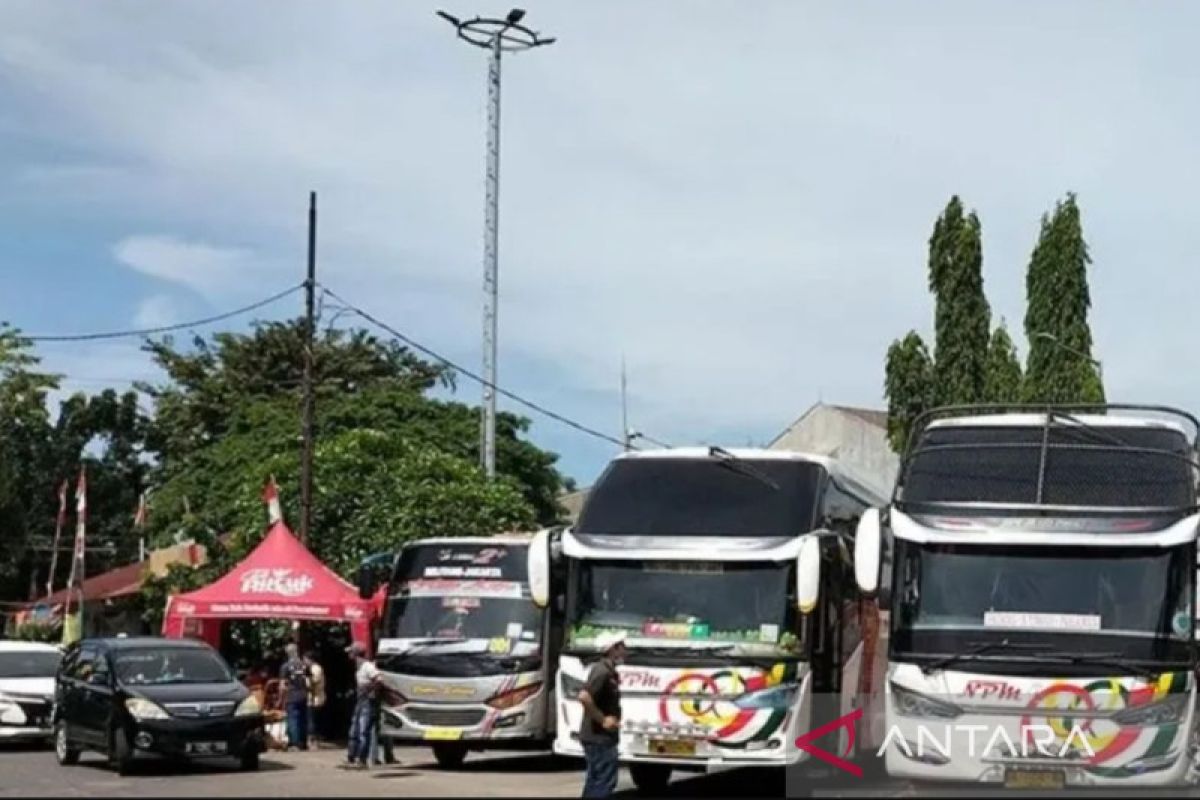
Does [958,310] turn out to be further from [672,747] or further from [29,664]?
[672,747]

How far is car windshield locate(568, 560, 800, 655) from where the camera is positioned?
57.0 ft

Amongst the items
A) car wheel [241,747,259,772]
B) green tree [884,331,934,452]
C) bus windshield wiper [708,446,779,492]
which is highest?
green tree [884,331,934,452]

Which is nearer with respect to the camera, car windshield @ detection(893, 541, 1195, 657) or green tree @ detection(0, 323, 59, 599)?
car windshield @ detection(893, 541, 1195, 657)

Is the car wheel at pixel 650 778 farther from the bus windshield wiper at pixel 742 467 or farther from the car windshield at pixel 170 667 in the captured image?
the car windshield at pixel 170 667

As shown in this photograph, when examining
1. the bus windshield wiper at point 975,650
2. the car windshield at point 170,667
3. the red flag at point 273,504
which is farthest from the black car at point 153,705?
→ the bus windshield wiper at point 975,650

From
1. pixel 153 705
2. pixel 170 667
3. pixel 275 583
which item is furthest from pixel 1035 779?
pixel 275 583

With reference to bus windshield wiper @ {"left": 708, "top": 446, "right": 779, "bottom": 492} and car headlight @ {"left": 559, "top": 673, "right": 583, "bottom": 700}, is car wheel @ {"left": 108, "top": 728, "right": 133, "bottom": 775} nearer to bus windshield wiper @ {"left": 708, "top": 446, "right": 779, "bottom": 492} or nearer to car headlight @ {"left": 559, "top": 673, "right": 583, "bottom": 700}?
car headlight @ {"left": 559, "top": 673, "right": 583, "bottom": 700}

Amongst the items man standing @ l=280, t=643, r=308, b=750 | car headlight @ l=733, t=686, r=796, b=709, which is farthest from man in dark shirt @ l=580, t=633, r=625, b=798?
man standing @ l=280, t=643, r=308, b=750

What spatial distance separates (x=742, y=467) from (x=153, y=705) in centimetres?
821

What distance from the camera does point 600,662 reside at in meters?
16.5

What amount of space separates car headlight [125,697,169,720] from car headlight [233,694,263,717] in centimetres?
92

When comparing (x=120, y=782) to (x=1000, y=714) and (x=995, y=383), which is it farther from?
(x=995, y=383)

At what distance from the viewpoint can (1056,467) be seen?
1623cm

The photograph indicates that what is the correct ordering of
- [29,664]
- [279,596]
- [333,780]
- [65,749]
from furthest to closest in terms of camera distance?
[29,664] → [279,596] → [65,749] → [333,780]
